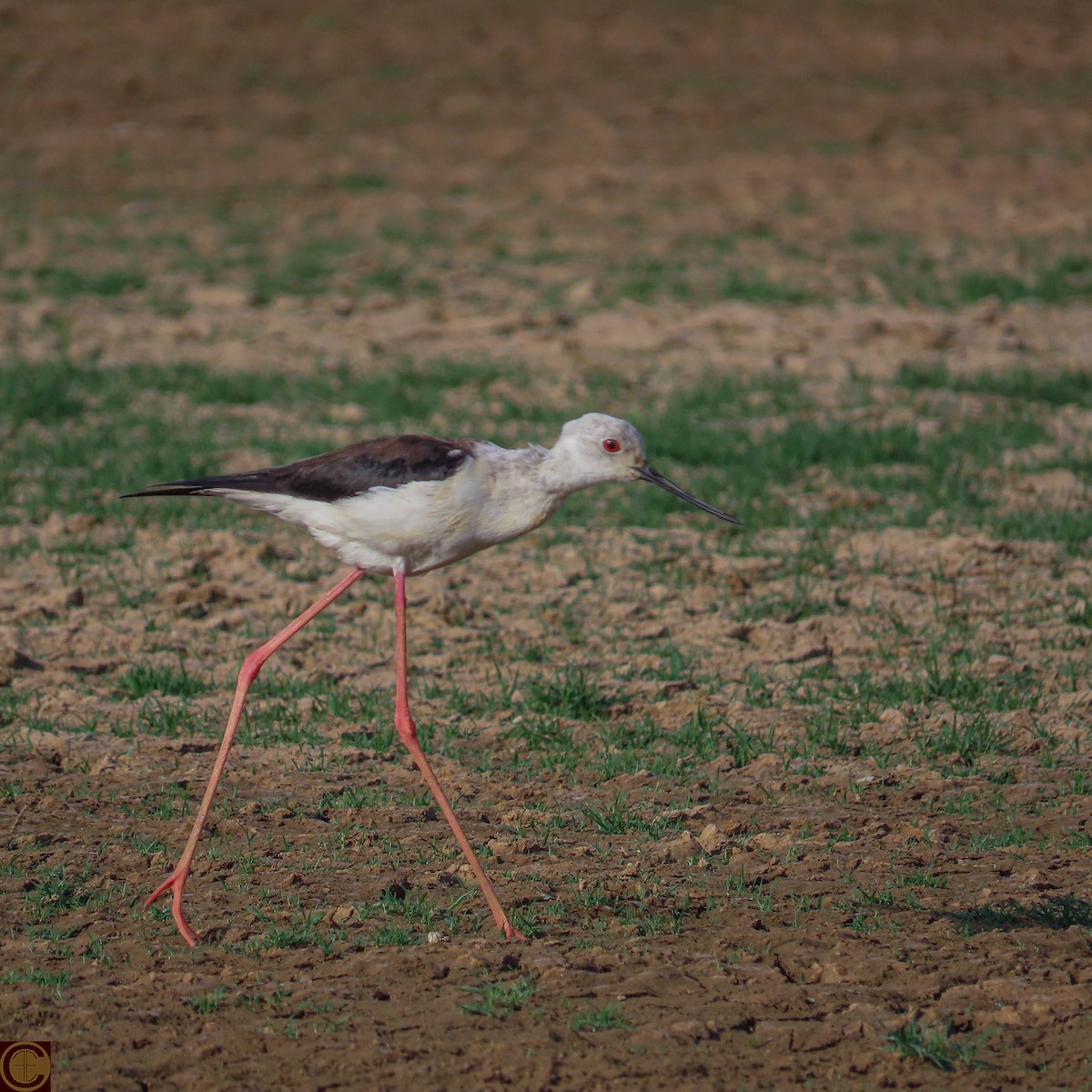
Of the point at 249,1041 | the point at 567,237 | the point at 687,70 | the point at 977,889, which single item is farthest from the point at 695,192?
the point at 249,1041

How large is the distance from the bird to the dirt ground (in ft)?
1.60

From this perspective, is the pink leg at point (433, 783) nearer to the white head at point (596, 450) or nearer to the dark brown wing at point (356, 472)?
the dark brown wing at point (356, 472)

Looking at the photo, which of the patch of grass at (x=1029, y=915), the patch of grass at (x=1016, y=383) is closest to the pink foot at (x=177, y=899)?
the patch of grass at (x=1029, y=915)

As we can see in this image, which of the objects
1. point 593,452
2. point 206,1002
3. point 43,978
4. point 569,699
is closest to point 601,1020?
point 206,1002

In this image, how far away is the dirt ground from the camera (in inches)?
161

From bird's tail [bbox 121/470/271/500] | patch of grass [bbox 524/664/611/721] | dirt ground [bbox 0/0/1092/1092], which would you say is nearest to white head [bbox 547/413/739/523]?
bird's tail [bbox 121/470/271/500]

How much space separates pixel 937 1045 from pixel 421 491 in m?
2.05

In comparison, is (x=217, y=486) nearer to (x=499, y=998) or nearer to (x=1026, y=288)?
(x=499, y=998)

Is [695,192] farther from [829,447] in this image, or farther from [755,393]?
[829,447]

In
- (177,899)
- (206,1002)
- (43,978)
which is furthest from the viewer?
(177,899)

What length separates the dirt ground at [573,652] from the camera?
4.09m

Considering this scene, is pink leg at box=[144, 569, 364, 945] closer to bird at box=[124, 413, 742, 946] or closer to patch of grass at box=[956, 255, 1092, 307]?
bird at box=[124, 413, 742, 946]

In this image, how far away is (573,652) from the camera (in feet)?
21.8

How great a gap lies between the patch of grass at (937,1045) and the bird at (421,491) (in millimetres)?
1334
